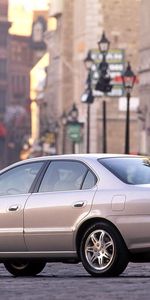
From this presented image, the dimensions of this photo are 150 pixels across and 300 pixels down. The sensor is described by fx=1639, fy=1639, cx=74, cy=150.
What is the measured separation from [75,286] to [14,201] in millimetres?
2293

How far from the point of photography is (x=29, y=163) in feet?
56.6

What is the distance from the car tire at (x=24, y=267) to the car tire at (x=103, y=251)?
52.5 inches

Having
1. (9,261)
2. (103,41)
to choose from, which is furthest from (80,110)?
(9,261)

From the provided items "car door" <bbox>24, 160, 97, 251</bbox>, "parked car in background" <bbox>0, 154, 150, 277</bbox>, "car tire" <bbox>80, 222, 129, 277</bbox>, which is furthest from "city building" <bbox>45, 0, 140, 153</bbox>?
"car tire" <bbox>80, 222, 129, 277</bbox>

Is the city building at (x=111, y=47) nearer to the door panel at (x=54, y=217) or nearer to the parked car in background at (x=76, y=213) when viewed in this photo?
the parked car in background at (x=76, y=213)

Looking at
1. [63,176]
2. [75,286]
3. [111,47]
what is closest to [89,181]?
[63,176]

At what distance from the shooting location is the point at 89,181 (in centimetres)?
1652

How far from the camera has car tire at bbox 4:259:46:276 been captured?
57.2 ft

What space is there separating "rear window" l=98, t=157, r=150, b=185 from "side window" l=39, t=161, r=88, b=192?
0.26 m

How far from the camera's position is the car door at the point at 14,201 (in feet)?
55.5

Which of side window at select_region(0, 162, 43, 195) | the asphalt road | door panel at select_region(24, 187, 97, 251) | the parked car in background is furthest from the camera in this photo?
side window at select_region(0, 162, 43, 195)

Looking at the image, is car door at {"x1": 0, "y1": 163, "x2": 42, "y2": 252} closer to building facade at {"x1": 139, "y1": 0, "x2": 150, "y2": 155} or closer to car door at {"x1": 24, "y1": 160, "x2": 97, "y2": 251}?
car door at {"x1": 24, "y1": 160, "x2": 97, "y2": 251}

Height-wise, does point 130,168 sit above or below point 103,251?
above

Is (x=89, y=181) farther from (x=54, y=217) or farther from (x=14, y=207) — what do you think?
(x=14, y=207)
